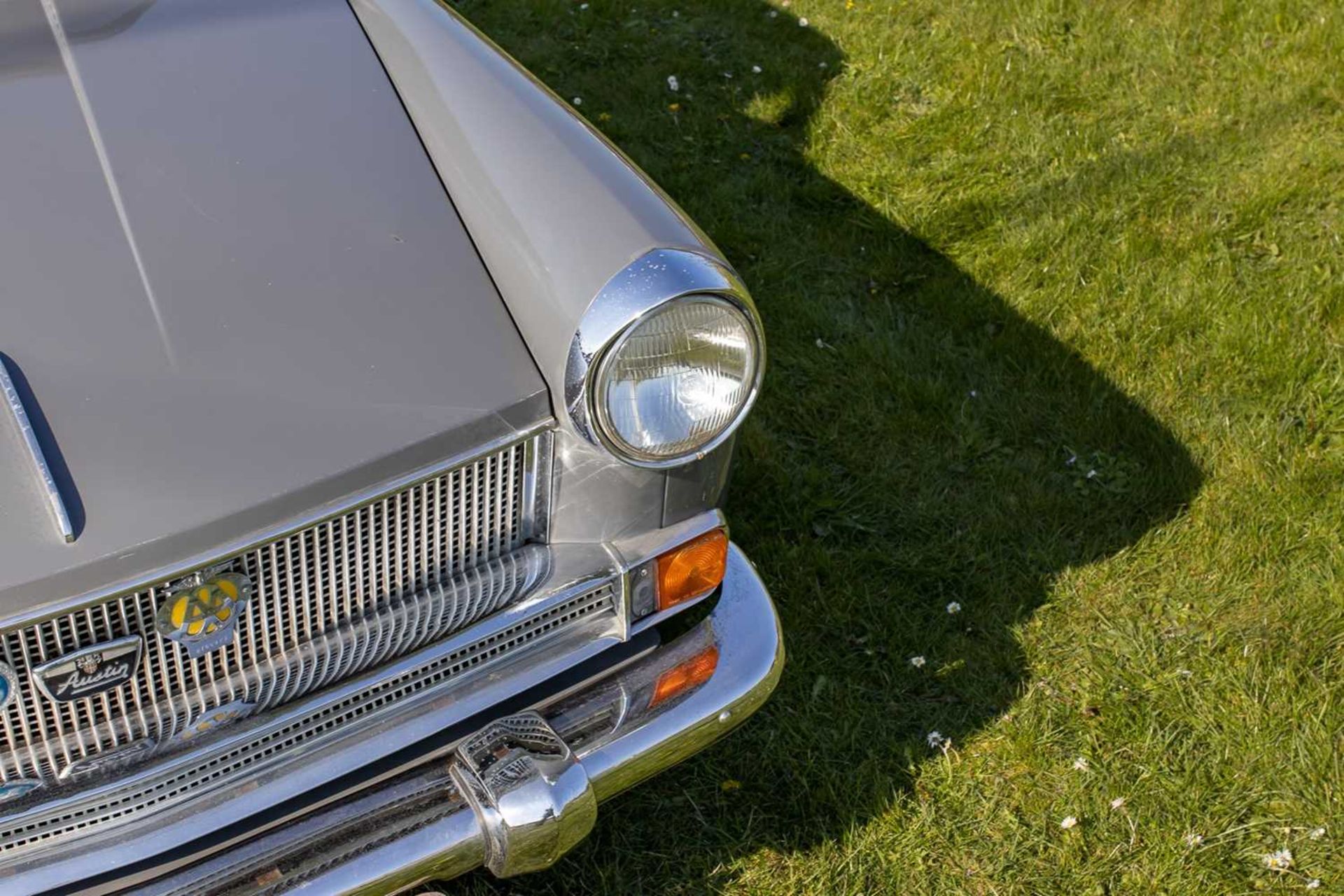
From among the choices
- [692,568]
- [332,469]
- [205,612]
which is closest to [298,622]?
[205,612]

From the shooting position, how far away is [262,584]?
5.63 ft

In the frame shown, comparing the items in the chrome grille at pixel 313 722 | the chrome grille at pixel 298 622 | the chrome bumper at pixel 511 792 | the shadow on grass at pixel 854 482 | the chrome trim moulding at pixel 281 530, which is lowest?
the shadow on grass at pixel 854 482

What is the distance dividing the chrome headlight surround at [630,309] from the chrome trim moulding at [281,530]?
0.24 ft

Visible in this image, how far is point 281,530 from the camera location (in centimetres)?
165

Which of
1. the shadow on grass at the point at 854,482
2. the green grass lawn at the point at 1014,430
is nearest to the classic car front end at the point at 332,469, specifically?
the shadow on grass at the point at 854,482

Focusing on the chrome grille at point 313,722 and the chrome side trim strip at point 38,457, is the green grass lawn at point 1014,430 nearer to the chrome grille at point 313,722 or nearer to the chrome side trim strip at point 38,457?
the chrome grille at point 313,722

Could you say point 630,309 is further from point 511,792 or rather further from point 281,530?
point 511,792

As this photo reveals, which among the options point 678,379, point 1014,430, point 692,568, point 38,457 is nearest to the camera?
point 38,457

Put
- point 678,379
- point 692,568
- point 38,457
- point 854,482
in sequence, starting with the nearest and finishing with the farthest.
A: point 38,457 < point 678,379 < point 692,568 < point 854,482

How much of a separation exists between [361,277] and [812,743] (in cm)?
132

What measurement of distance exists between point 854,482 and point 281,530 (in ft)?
5.81

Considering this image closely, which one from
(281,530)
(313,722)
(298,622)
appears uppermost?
(281,530)

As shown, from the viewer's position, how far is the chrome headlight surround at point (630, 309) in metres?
1.79

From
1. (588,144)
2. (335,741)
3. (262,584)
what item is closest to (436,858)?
(335,741)
